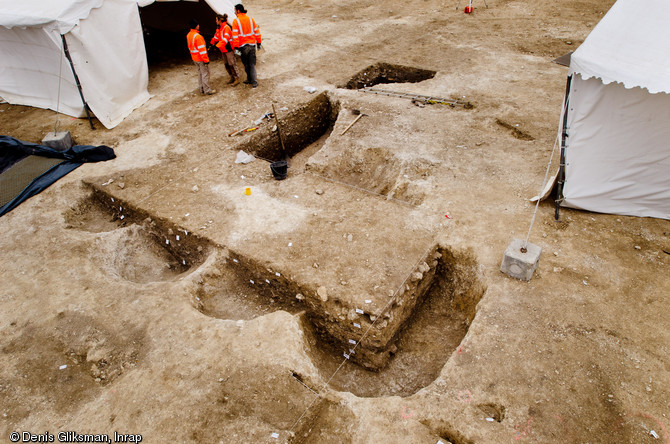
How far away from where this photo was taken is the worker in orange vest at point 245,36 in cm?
920

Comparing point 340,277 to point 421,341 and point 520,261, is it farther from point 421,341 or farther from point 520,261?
point 520,261

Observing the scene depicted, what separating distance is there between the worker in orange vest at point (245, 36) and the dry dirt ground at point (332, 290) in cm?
136

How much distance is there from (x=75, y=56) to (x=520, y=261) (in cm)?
882

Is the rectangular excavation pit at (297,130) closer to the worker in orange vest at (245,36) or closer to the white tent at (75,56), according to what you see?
the worker in orange vest at (245,36)

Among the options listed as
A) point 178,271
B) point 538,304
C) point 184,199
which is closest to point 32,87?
point 184,199

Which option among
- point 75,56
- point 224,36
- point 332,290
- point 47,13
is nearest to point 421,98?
point 224,36

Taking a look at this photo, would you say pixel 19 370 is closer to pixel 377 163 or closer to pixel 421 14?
pixel 377 163

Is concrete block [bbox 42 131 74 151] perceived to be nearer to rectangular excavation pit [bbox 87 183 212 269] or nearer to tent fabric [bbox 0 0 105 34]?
rectangular excavation pit [bbox 87 183 212 269]

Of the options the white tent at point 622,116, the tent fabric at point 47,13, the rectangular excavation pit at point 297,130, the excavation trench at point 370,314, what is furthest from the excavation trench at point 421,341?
the tent fabric at point 47,13

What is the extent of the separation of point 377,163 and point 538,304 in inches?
→ 148

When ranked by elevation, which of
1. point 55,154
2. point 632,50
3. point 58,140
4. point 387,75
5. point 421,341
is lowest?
point 421,341

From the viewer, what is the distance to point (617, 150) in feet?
18.0

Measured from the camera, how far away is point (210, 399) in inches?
162

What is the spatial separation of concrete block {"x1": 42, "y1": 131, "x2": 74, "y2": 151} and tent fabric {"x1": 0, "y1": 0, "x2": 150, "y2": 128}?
2.83ft
